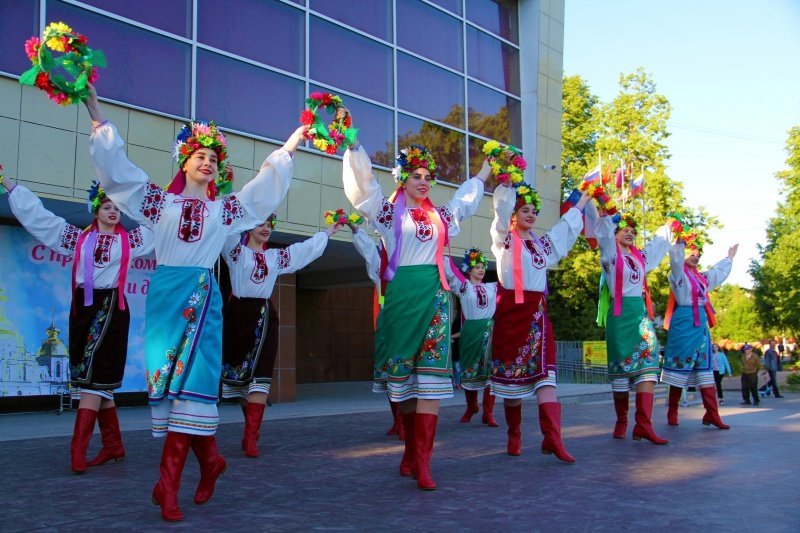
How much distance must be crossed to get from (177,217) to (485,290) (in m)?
5.39

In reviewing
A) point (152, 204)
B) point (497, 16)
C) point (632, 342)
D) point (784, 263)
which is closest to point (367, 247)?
point (632, 342)

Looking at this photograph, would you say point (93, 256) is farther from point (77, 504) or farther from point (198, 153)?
point (77, 504)

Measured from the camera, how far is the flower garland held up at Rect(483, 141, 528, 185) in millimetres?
5395

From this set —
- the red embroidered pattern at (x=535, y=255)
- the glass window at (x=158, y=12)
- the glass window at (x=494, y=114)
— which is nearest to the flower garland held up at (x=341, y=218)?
the red embroidered pattern at (x=535, y=255)

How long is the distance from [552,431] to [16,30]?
8.01m

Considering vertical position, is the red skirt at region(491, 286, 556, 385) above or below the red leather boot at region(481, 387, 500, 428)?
above

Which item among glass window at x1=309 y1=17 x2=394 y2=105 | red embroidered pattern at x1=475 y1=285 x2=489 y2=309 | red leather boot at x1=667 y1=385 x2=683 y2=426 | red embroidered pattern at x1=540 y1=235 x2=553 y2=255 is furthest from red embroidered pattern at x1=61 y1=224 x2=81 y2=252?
glass window at x1=309 y1=17 x2=394 y2=105

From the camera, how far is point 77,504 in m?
3.88

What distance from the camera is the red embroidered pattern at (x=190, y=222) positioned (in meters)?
3.93

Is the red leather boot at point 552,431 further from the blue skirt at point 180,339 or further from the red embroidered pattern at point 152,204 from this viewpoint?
the red embroidered pattern at point 152,204

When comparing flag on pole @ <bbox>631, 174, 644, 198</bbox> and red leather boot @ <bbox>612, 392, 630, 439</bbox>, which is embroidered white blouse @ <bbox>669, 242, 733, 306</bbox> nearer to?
red leather boot @ <bbox>612, 392, 630, 439</bbox>

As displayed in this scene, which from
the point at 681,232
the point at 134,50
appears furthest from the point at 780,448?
the point at 134,50

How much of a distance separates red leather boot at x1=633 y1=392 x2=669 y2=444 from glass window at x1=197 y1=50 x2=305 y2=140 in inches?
295

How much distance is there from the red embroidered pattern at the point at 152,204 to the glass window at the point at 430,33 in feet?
37.7
